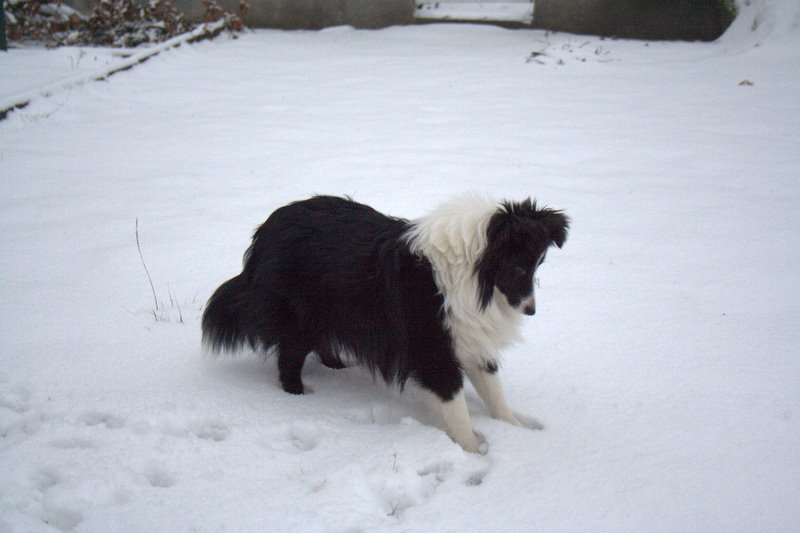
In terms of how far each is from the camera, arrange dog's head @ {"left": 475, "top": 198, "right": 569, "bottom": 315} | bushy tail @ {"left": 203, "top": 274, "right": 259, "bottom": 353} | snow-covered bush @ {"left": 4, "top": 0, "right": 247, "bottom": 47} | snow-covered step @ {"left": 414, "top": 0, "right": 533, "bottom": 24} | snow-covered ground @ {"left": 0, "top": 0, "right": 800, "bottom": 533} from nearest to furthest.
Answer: snow-covered ground @ {"left": 0, "top": 0, "right": 800, "bottom": 533}
dog's head @ {"left": 475, "top": 198, "right": 569, "bottom": 315}
bushy tail @ {"left": 203, "top": 274, "right": 259, "bottom": 353}
snow-covered bush @ {"left": 4, "top": 0, "right": 247, "bottom": 47}
snow-covered step @ {"left": 414, "top": 0, "right": 533, "bottom": 24}

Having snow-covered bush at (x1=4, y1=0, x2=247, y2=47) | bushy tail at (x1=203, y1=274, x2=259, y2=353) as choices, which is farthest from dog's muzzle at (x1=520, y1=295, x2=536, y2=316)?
snow-covered bush at (x1=4, y1=0, x2=247, y2=47)

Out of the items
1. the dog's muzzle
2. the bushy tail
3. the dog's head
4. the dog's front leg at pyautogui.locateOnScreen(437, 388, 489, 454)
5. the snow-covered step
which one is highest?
the snow-covered step

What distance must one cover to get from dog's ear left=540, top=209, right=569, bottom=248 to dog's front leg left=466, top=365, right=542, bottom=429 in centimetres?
68

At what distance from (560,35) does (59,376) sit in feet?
30.7

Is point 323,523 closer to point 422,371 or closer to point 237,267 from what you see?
point 422,371

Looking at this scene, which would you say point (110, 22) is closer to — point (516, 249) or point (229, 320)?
point (229, 320)

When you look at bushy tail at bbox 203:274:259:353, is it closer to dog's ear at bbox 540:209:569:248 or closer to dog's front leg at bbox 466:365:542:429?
dog's front leg at bbox 466:365:542:429

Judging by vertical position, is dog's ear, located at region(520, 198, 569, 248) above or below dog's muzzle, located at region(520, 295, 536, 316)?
above

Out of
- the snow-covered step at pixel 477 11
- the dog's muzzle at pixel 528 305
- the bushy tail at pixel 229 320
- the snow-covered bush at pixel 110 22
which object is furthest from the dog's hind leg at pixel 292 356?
the snow-covered step at pixel 477 11

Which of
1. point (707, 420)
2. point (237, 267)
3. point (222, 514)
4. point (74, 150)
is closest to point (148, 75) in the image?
point (74, 150)

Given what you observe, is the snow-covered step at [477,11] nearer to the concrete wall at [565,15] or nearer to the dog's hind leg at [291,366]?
the concrete wall at [565,15]

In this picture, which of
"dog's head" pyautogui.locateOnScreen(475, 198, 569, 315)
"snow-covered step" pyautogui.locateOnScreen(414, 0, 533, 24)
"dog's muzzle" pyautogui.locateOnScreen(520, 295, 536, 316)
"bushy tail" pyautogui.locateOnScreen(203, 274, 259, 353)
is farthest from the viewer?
"snow-covered step" pyautogui.locateOnScreen(414, 0, 533, 24)

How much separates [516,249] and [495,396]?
77 cm

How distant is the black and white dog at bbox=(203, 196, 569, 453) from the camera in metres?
2.31
